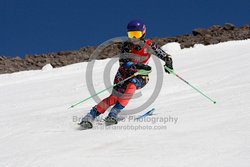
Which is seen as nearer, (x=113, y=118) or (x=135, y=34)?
(x=113, y=118)

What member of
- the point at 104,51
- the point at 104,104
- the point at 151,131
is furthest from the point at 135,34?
the point at 104,51

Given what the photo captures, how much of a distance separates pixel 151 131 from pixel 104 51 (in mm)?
18316

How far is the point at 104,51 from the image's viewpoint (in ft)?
76.6

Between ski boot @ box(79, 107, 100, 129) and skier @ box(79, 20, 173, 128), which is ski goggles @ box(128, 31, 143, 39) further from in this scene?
ski boot @ box(79, 107, 100, 129)

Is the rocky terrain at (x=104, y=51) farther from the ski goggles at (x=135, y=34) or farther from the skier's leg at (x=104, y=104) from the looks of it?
the skier's leg at (x=104, y=104)

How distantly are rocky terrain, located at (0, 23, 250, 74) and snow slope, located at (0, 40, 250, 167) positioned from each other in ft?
37.3

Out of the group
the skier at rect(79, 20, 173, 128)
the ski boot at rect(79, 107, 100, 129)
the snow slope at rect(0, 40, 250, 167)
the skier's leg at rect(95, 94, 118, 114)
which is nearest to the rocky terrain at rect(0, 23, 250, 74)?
the snow slope at rect(0, 40, 250, 167)

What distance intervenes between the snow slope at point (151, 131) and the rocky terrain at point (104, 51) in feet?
37.3

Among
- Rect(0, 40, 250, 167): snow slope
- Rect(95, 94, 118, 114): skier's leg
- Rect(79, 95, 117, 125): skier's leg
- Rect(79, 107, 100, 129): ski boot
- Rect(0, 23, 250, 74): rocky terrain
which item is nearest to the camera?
Rect(0, 40, 250, 167): snow slope

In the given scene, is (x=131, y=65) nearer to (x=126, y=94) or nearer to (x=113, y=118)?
(x=126, y=94)

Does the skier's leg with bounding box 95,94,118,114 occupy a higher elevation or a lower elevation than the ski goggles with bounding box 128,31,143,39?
lower

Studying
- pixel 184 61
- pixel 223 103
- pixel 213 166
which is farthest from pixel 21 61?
pixel 213 166

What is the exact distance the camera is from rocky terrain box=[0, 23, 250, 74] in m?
21.9

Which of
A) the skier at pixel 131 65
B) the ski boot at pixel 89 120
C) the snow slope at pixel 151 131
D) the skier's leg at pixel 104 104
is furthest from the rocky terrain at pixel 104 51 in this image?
the ski boot at pixel 89 120
